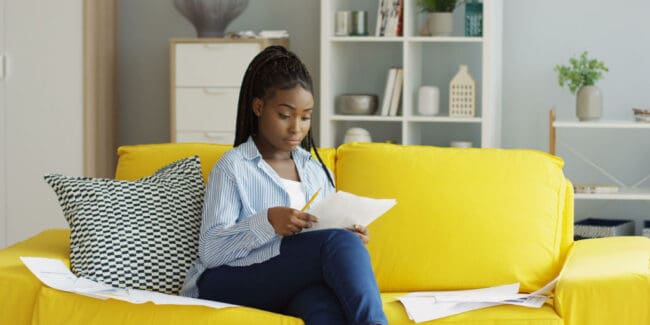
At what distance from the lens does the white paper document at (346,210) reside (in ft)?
7.93

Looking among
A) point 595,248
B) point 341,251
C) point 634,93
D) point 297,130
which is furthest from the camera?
point 634,93

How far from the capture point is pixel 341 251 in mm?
2398

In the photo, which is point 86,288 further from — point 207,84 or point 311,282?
point 207,84

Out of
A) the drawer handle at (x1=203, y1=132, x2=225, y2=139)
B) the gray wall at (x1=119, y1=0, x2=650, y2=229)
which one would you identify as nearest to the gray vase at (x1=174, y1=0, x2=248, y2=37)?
the gray wall at (x1=119, y1=0, x2=650, y2=229)

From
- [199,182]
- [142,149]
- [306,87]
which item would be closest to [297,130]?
[306,87]

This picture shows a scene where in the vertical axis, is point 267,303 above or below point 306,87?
below

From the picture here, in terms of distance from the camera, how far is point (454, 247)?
2771 mm

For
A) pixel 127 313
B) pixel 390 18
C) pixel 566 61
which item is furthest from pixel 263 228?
pixel 566 61

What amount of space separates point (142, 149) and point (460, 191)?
94 centimetres

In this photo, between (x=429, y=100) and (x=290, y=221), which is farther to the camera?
(x=429, y=100)

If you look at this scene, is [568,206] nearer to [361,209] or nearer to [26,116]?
[361,209]

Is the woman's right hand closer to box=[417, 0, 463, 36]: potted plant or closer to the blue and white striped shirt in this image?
the blue and white striped shirt

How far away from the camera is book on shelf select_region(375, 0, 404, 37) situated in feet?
15.2

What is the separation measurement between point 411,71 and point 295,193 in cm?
205
